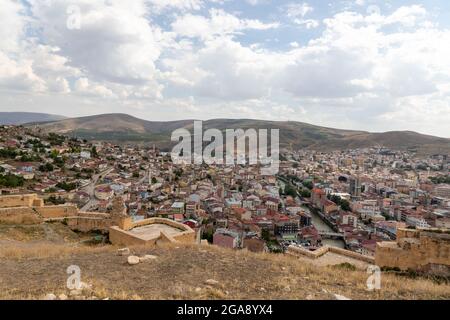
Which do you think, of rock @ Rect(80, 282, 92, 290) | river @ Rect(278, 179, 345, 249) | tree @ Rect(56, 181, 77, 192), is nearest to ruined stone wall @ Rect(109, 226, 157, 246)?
rock @ Rect(80, 282, 92, 290)

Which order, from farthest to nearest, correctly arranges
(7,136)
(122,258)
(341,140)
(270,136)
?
(341,140) → (270,136) → (7,136) → (122,258)

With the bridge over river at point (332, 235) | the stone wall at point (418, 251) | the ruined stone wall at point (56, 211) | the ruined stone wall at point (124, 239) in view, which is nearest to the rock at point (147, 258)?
the ruined stone wall at point (124, 239)

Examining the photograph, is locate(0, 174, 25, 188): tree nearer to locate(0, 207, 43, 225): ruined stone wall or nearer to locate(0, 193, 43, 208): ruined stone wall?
locate(0, 193, 43, 208): ruined stone wall

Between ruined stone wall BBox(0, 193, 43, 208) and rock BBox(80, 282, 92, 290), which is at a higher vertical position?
rock BBox(80, 282, 92, 290)

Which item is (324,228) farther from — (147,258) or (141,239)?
(147,258)
